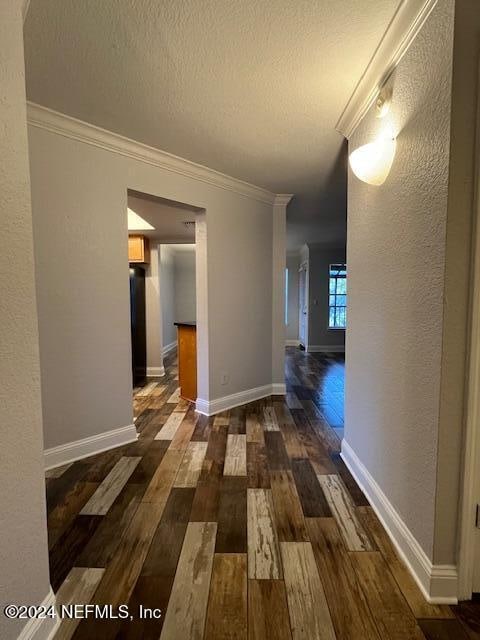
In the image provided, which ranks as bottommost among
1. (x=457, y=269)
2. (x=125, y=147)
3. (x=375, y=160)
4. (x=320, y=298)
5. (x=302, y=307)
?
(x=302, y=307)

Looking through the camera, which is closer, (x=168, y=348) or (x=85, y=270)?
(x=85, y=270)

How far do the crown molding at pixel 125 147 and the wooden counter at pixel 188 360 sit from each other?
1.61 metres

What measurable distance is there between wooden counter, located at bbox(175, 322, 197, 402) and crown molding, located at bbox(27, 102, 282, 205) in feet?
5.28

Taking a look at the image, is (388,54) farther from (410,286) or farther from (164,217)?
(164,217)

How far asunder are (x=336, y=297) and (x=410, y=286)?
6.44m

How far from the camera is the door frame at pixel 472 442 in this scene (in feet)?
3.77

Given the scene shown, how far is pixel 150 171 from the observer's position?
2711 millimetres

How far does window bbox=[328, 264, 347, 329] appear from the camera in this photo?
7590 mm

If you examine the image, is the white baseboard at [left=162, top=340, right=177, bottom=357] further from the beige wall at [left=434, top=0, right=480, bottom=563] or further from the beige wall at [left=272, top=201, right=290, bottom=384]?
the beige wall at [left=434, top=0, right=480, bottom=563]

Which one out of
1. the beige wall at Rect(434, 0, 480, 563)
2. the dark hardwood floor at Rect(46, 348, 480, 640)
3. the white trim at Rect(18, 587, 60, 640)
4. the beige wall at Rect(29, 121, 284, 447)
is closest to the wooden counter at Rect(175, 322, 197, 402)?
the beige wall at Rect(29, 121, 284, 447)

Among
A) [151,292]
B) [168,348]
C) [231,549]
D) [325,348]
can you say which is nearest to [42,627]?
[231,549]

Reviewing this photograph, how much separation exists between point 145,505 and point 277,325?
259 cm

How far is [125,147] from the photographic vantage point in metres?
2.49

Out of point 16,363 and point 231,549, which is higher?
point 16,363
